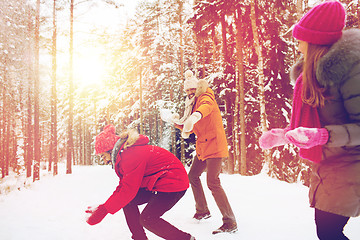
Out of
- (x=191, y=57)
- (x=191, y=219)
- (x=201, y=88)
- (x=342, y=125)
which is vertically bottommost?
(x=191, y=219)

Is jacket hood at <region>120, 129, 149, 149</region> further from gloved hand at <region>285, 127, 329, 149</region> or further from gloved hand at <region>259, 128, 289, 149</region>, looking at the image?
gloved hand at <region>285, 127, 329, 149</region>

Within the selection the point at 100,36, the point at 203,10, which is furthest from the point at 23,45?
the point at 203,10

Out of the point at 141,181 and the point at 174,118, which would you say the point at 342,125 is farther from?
the point at 174,118

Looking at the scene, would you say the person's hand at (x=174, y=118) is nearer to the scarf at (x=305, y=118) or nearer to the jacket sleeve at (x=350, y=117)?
the scarf at (x=305, y=118)

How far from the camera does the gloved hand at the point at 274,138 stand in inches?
80.0

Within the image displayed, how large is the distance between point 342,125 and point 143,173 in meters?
1.98

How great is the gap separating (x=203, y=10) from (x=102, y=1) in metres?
6.33

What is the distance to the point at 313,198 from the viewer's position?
1848 mm

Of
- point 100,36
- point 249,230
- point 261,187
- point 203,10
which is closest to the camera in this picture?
point 249,230

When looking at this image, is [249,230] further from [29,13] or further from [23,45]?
[23,45]

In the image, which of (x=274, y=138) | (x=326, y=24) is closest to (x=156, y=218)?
(x=274, y=138)

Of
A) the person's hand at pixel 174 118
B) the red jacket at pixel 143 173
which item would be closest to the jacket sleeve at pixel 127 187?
the red jacket at pixel 143 173

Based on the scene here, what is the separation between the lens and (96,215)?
2.73 m

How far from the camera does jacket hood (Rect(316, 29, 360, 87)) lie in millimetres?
1616
